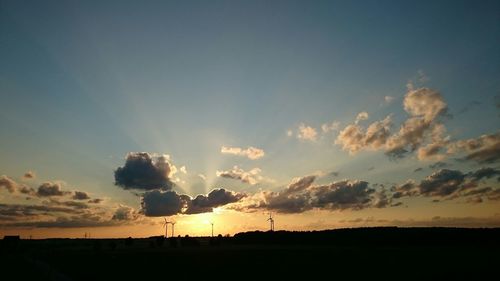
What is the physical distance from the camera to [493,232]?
155 meters

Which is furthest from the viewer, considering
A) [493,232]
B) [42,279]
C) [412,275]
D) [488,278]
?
[493,232]

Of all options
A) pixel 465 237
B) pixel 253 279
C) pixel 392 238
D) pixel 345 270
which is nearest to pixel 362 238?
pixel 392 238

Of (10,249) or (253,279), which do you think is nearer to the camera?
(253,279)

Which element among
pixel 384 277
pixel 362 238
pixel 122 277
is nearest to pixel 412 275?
pixel 384 277

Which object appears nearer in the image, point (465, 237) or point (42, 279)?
point (42, 279)

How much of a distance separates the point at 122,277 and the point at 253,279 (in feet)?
59.3

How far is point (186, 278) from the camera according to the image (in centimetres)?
5850

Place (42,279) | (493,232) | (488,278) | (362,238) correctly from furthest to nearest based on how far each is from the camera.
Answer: (362,238) < (493,232) < (42,279) < (488,278)

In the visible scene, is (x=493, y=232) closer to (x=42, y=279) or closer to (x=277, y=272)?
(x=277, y=272)

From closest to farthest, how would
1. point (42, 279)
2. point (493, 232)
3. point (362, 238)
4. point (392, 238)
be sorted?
point (42, 279)
point (493, 232)
point (392, 238)
point (362, 238)

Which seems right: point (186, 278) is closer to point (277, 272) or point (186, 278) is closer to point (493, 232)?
point (277, 272)

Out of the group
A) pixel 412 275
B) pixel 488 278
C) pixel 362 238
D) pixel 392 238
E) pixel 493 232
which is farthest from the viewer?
pixel 362 238

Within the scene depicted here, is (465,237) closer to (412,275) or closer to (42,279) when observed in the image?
(412,275)

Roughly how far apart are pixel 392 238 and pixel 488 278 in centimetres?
12282
